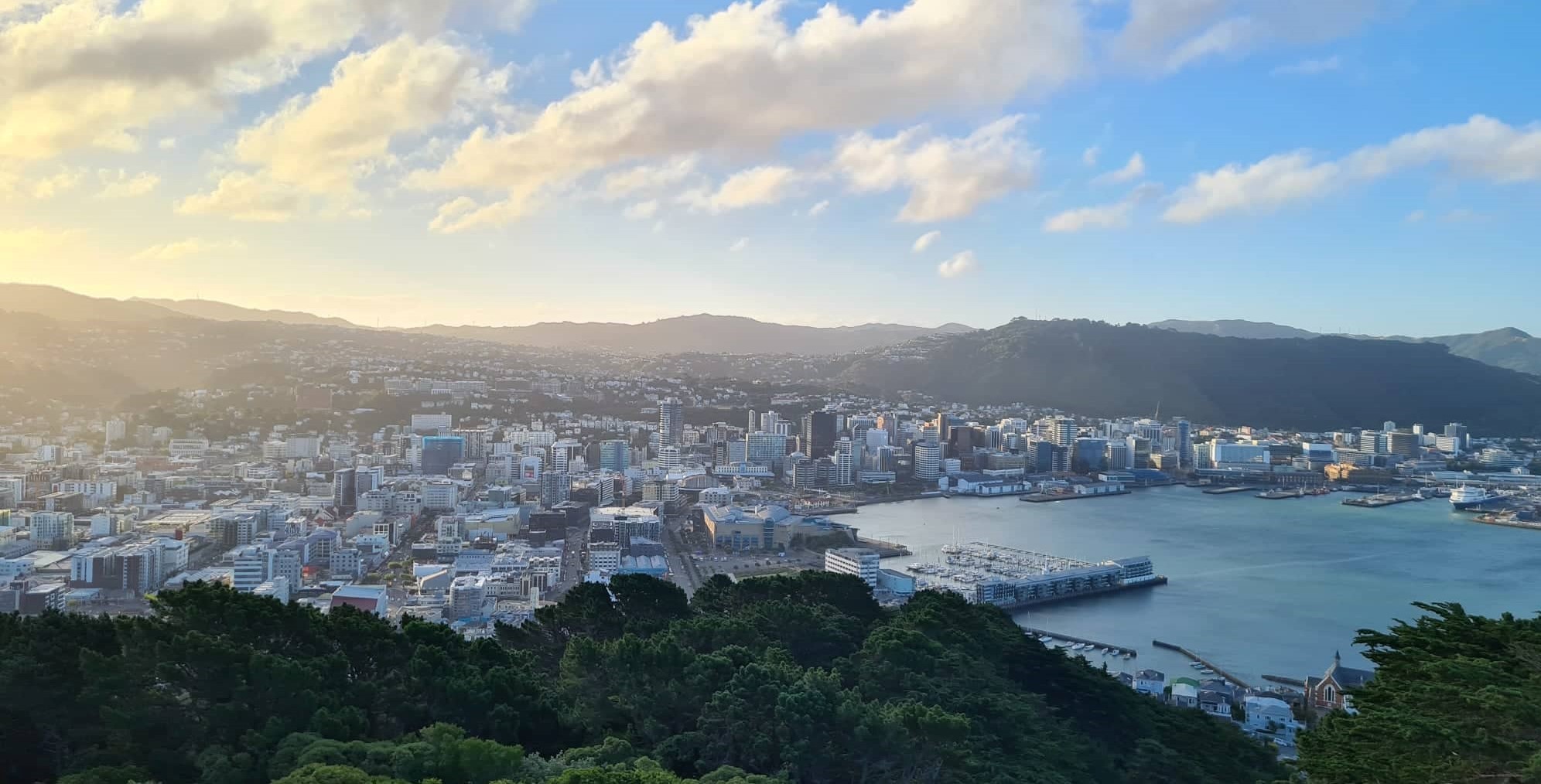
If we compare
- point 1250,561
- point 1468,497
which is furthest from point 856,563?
point 1468,497

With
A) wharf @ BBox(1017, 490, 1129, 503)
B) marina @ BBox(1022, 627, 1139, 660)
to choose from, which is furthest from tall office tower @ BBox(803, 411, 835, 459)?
marina @ BBox(1022, 627, 1139, 660)

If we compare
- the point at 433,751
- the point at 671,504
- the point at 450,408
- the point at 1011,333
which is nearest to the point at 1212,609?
the point at 671,504

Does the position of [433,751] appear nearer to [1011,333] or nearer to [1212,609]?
[1212,609]

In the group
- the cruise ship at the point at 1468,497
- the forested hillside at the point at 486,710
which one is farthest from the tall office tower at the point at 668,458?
the forested hillside at the point at 486,710

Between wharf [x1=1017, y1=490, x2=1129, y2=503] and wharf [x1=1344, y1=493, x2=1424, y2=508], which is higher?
wharf [x1=1344, y1=493, x2=1424, y2=508]

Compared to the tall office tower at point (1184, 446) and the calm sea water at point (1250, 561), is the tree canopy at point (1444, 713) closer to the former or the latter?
the calm sea water at point (1250, 561)

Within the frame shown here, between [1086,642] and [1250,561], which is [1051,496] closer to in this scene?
[1250,561]

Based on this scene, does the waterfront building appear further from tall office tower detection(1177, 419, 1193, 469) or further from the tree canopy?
tall office tower detection(1177, 419, 1193, 469)
